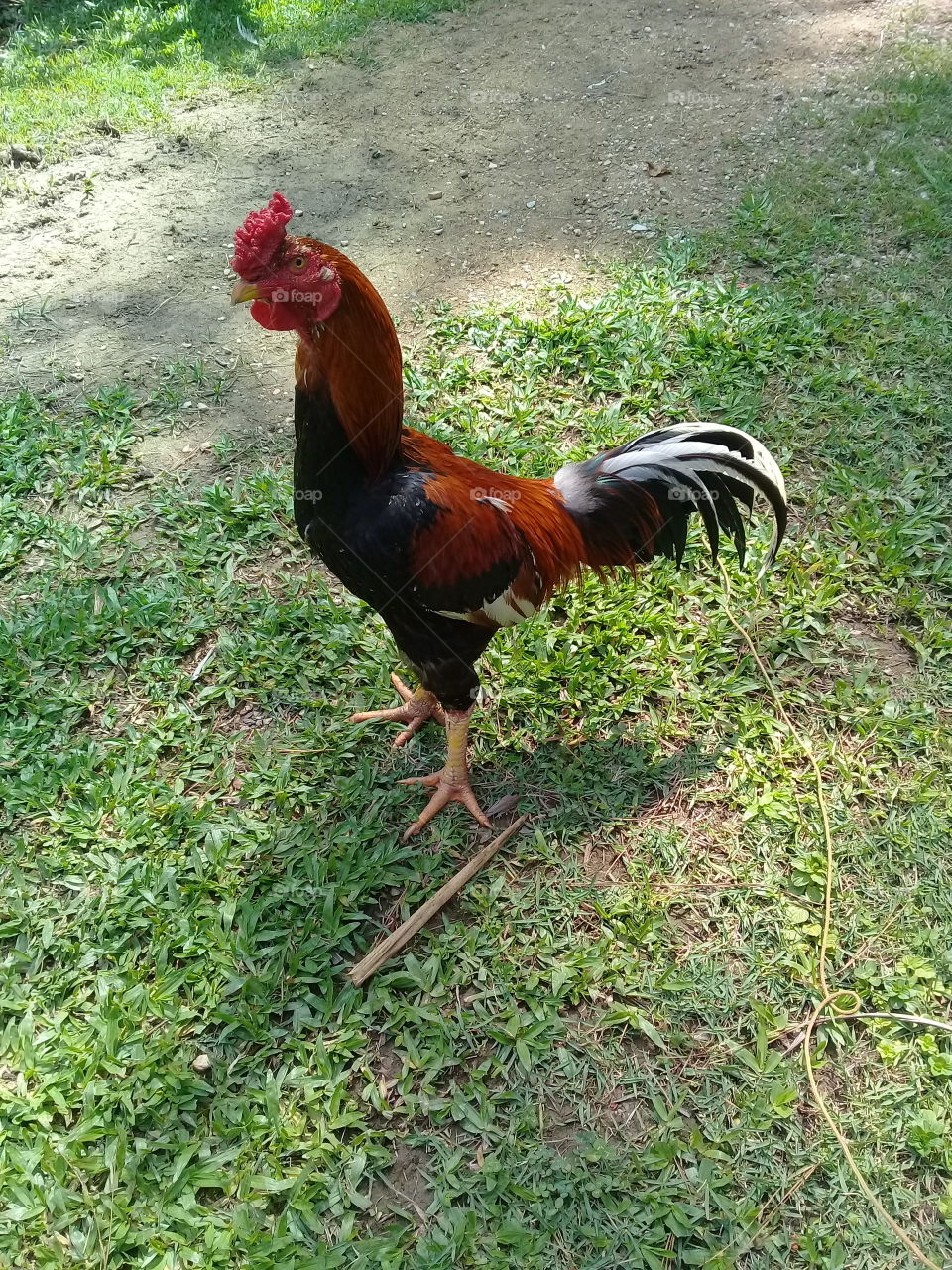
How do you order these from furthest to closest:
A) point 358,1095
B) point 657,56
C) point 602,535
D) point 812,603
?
point 657,56
point 812,603
point 602,535
point 358,1095

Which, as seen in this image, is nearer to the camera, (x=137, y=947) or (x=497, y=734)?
(x=137, y=947)

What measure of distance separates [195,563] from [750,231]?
4238 millimetres

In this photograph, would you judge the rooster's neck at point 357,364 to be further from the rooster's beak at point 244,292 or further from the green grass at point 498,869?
the green grass at point 498,869

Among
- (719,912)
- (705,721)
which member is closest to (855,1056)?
(719,912)

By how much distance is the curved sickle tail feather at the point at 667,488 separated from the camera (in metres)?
2.74

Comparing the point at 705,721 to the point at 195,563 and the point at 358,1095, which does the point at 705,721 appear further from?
the point at 195,563

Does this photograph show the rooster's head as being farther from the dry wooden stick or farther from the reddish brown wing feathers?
the dry wooden stick

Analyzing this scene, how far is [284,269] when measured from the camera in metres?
2.12

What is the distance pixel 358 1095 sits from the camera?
236 centimetres

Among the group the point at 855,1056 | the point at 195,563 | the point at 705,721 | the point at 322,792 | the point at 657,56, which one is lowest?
the point at 855,1056

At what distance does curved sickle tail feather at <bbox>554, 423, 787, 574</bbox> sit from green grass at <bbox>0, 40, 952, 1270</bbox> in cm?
70

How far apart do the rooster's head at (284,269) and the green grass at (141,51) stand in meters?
5.45

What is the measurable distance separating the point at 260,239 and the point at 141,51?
23.6 feet

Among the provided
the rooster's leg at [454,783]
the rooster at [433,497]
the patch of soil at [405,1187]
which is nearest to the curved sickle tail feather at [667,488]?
the rooster at [433,497]
